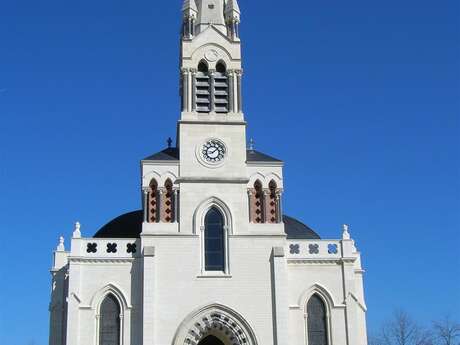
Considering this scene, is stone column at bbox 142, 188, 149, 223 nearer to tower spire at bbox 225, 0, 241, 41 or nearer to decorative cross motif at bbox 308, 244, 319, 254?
decorative cross motif at bbox 308, 244, 319, 254

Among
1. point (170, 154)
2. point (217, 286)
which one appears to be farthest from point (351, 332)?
point (170, 154)

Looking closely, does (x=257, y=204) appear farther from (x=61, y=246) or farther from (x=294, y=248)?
(x=61, y=246)

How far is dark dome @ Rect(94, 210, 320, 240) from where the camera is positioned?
40.6m

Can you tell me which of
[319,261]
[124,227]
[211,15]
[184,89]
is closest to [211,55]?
[184,89]

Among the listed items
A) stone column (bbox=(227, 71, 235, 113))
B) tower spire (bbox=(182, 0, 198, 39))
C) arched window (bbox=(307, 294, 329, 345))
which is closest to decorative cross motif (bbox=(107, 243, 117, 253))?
stone column (bbox=(227, 71, 235, 113))

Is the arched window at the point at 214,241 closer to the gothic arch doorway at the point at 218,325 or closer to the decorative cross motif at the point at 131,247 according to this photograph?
the gothic arch doorway at the point at 218,325

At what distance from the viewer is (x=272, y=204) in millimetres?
37625

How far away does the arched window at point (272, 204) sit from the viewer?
37.2 m

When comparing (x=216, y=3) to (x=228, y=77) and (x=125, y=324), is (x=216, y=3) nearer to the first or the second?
(x=228, y=77)

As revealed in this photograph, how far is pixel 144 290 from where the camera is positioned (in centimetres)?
3500

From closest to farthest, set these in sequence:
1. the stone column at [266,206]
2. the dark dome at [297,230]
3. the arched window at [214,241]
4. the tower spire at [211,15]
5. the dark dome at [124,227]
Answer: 1. the arched window at [214,241]
2. the stone column at [266,206]
3. the dark dome at [297,230]
4. the tower spire at [211,15]
5. the dark dome at [124,227]

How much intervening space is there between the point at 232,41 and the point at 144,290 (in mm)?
13946

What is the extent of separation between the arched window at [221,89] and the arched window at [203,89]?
1.21 feet

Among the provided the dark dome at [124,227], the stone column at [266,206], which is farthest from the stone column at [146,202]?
the stone column at [266,206]
